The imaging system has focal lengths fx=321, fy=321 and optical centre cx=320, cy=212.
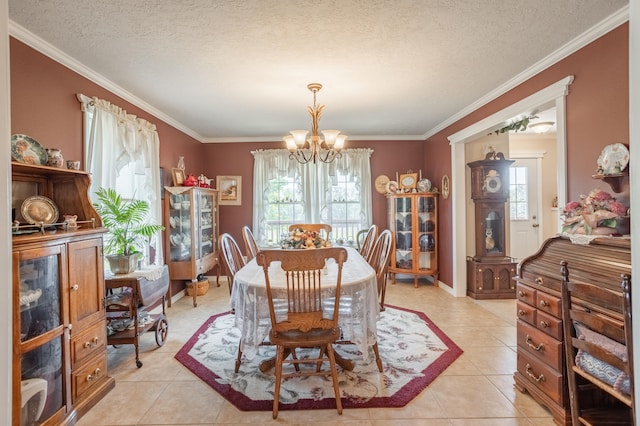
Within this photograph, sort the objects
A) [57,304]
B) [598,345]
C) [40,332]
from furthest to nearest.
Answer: [57,304], [40,332], [598,345]

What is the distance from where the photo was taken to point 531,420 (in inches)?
75.0

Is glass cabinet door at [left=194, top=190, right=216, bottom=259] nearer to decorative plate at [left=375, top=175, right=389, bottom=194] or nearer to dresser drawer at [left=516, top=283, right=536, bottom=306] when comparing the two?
decorative plate at [left=375, top=175, right=389, bottom=194]

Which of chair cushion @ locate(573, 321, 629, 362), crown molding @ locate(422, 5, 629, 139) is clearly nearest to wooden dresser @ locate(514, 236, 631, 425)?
chair cushion @ locate(573, 321, 629, 362)

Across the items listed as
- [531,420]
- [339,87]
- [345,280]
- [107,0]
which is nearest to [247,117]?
[339,87]

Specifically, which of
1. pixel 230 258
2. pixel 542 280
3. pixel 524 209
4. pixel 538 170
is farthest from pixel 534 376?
pixel 538 170

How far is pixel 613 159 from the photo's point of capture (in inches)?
78.3

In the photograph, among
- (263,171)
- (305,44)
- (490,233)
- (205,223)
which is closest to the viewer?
(305,44)

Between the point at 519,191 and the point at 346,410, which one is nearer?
the point at 346,410

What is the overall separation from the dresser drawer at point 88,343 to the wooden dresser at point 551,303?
2.87 metres

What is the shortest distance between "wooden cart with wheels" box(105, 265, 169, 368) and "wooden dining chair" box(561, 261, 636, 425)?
2833mm

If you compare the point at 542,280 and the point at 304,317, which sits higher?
the point at 542,280

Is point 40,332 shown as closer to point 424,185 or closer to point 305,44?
point 305,44

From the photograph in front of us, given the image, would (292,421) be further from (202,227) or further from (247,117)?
(247,117)

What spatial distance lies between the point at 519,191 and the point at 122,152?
621cm
